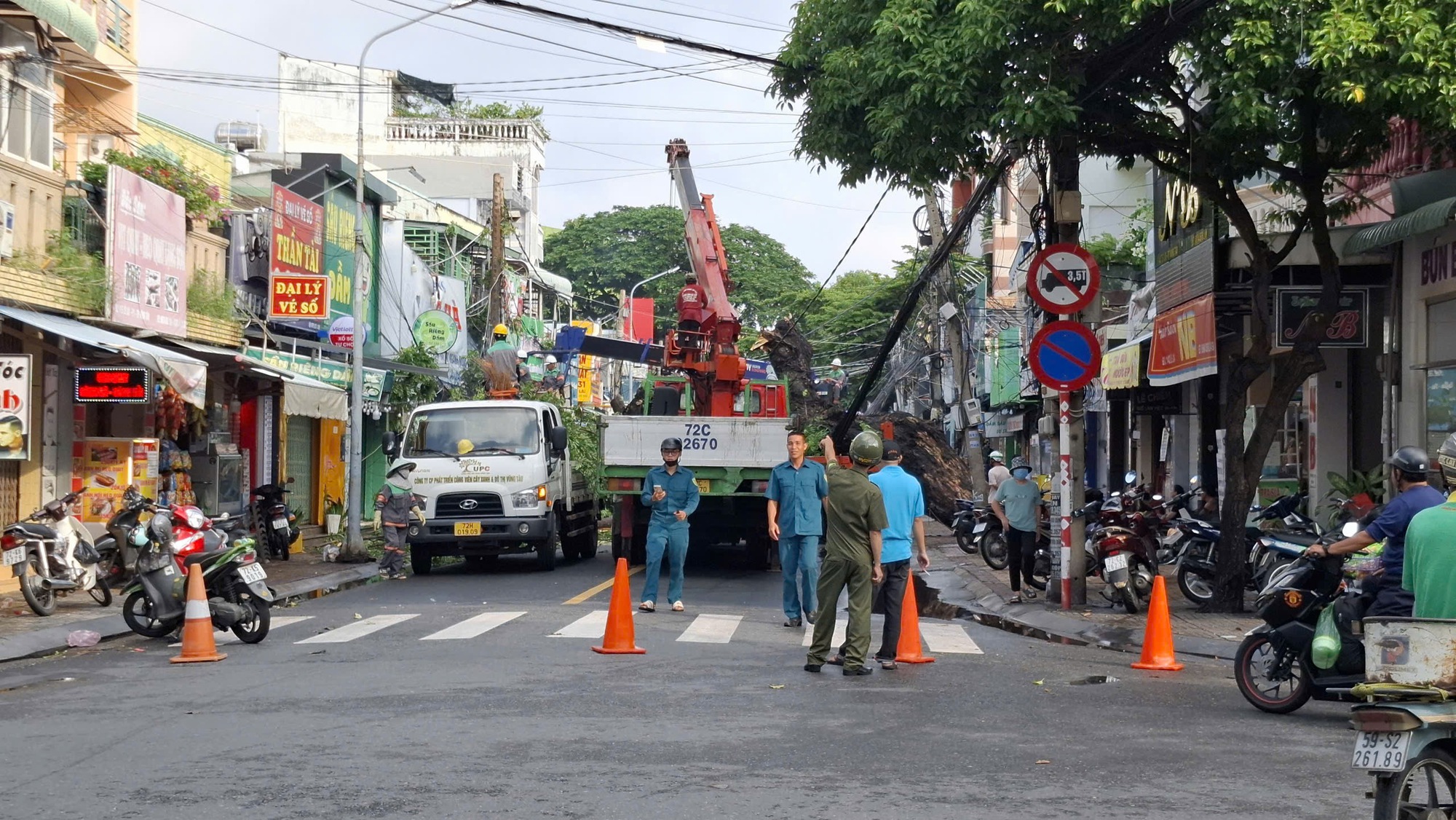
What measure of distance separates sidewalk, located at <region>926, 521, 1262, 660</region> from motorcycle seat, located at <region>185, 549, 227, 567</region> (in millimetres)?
7650

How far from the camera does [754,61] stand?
1670 cm

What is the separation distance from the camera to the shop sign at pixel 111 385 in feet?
60.0

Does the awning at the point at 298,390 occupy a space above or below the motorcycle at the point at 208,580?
above

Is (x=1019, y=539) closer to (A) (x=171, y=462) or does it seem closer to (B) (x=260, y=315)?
(A) (x=171, y=462)

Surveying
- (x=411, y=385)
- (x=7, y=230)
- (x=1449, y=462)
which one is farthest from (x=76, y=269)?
(x=1449, y=462)

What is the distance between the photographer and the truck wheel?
21.5 meters

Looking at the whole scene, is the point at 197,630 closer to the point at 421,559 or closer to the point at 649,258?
the point at 421,559

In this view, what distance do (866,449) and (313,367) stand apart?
1684 cm

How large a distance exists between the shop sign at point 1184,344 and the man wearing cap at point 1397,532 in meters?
10.4

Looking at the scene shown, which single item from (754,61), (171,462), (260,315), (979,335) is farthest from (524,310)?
(754,61)

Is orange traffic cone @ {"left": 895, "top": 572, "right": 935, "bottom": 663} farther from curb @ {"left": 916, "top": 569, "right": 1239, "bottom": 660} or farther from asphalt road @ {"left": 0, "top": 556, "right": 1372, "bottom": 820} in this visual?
curb @ {"left": 916, "top": 569, "right": 1239, "bottom": 660}

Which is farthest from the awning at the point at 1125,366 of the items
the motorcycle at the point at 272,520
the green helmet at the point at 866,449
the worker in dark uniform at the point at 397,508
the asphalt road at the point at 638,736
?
the motorcycle at the point at 272,520

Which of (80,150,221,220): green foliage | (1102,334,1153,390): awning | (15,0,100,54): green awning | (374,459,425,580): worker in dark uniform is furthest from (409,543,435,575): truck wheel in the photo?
(1102,334,1153,390): awning

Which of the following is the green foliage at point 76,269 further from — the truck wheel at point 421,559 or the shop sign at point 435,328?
the shop sign at point 435,328
